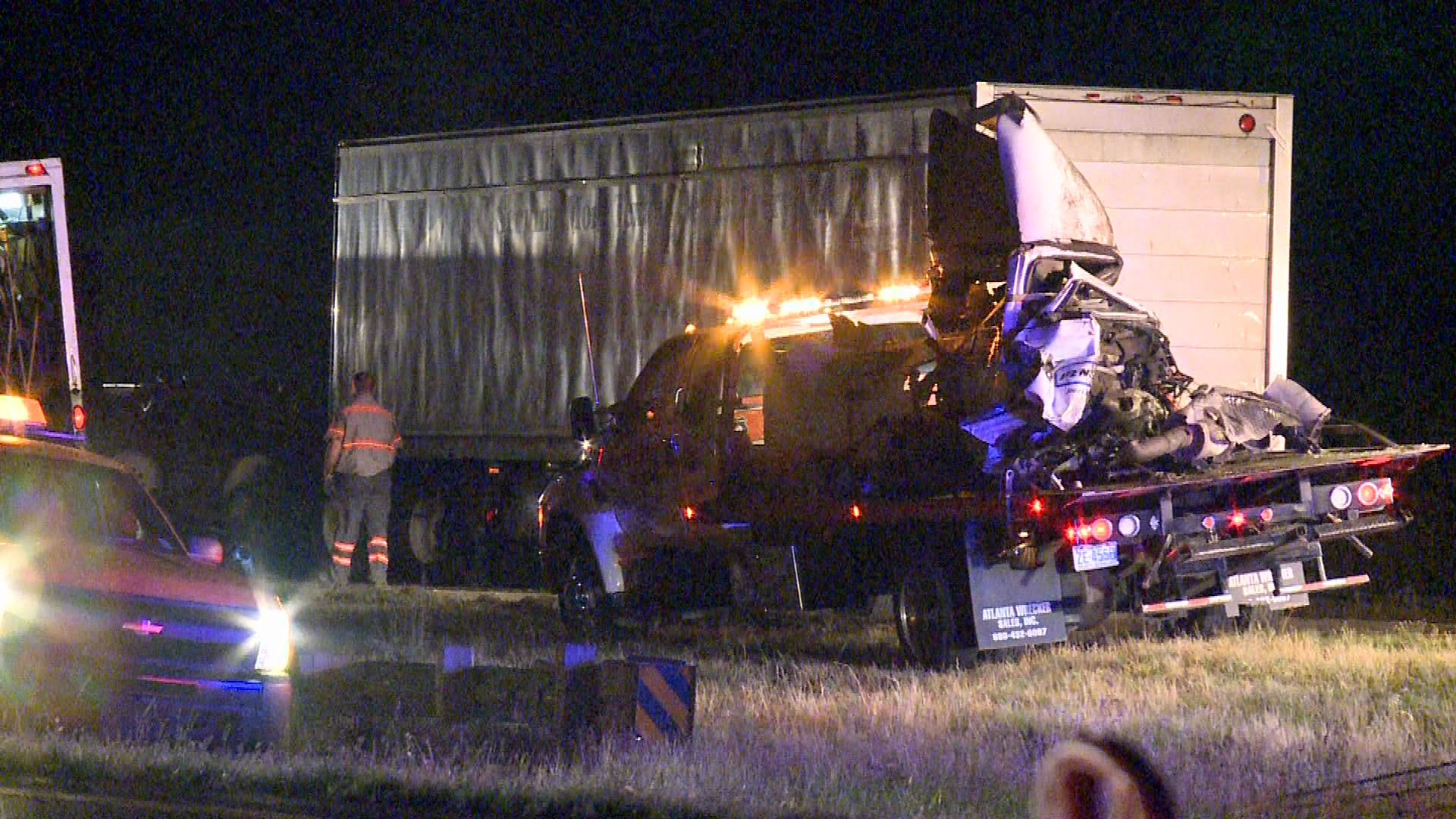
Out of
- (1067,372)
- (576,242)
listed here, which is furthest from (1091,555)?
(576,242)

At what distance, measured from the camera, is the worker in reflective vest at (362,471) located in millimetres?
16750

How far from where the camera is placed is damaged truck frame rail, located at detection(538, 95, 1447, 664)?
9531mm

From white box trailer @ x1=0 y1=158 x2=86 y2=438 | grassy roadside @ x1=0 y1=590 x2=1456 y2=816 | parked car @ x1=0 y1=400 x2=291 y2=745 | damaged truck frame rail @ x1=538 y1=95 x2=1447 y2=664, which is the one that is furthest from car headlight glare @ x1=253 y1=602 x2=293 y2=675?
white box trailer @ x1=0 y1=158 x2=86 y2=438

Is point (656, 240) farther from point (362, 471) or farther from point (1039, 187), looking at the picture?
point (1039, 187)

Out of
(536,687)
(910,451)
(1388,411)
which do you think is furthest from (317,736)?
(1388,411)

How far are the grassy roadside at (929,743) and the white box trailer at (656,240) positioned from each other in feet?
9.97

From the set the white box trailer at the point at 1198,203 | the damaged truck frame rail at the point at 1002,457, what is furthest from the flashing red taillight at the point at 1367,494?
the white box trailer at the point at 1198,203

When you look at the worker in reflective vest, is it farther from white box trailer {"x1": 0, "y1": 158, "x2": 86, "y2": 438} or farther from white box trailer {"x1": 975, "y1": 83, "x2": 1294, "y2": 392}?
white box trailer {"x1": 975, "y1": 83, "x2": 1294, "y2": 392}

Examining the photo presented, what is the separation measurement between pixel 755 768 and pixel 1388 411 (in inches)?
534

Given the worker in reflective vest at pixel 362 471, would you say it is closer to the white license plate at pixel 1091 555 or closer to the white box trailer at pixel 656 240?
the white box trailer at pixel 656 240

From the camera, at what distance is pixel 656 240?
16.7 metres

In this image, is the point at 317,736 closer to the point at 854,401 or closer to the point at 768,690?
the point at 768,690

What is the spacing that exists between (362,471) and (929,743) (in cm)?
956

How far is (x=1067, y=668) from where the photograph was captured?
34.4 feet
